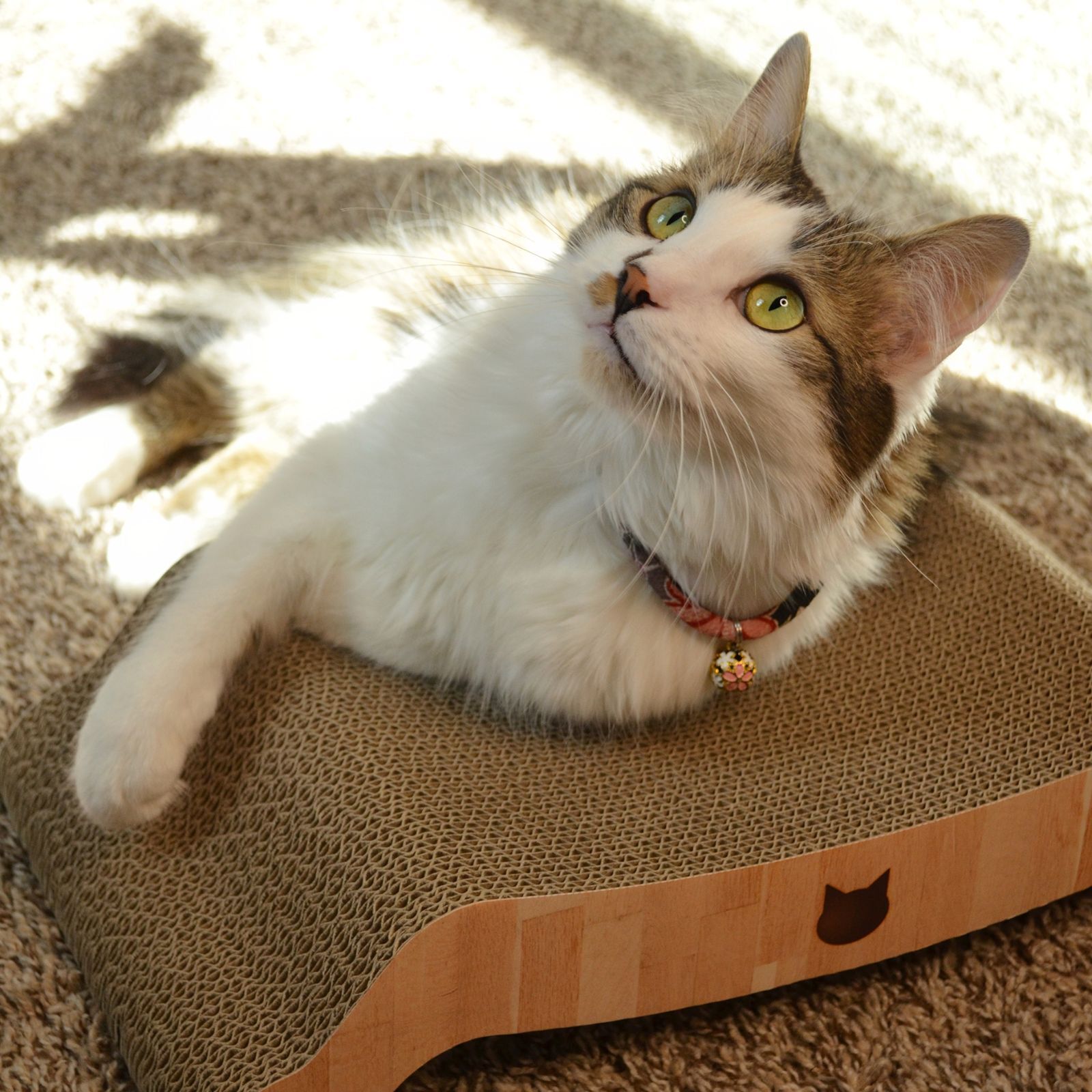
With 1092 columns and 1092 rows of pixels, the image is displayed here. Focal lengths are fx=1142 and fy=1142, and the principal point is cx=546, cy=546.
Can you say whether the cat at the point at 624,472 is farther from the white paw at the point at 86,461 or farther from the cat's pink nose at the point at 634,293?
the white paw at the point at 86,461

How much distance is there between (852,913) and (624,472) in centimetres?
51

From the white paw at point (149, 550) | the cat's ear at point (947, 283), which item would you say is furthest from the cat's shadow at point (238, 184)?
the cat's ear at point (947, 283)

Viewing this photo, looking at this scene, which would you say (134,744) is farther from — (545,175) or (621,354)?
(545,175)

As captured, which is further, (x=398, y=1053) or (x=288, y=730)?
(x=288, y=730)

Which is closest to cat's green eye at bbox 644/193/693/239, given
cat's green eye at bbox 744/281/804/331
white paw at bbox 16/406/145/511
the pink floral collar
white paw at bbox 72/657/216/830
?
cat's green eye at bbox 744/281/804/331

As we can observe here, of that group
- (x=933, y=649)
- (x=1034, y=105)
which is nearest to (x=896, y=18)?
(x=1034, y=105)

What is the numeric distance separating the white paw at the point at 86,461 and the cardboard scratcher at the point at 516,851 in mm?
372

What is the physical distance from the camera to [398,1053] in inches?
40.1

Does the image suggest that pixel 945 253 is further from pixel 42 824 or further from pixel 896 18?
pixel 896 18

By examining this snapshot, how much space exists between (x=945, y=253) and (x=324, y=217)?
4.48 feet

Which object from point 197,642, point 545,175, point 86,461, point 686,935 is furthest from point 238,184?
point 686,935

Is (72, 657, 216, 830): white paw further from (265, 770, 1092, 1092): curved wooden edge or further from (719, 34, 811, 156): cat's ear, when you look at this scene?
(719, 34, 811, 156): cat's ear

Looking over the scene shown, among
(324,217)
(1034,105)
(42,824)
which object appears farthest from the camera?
(1034,105)

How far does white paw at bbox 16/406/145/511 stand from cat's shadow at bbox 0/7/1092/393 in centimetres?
45
